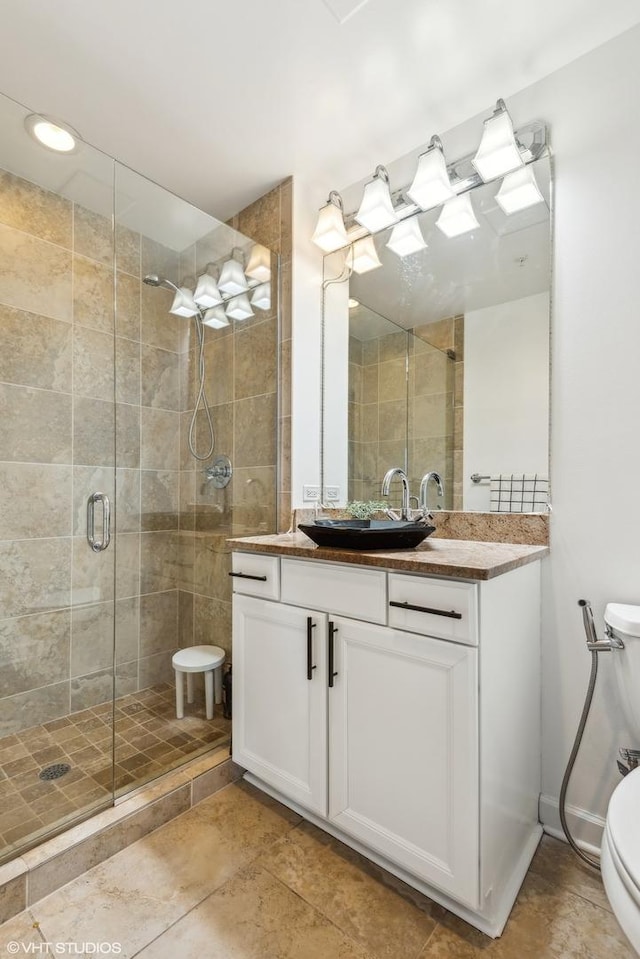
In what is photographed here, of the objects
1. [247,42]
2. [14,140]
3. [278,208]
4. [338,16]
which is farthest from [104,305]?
[338,16]

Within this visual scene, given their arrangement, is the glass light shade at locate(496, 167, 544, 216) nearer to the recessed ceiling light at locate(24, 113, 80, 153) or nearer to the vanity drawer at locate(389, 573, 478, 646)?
the vanity drawer at locate(389, 573, 478, 646)

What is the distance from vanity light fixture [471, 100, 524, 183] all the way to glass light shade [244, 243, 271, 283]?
0.94 metres

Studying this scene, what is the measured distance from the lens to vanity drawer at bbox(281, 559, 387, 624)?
4.10 feet

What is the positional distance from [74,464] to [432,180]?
1924 millimetres

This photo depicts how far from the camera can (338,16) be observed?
4.31 feet

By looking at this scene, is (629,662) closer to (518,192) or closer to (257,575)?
(257,575)

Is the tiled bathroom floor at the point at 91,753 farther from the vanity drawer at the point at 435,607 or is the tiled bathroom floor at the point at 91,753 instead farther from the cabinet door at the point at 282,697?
the vanity drawer at the point at 435,607

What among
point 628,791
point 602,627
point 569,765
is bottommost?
point 569,765

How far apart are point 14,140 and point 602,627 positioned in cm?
272

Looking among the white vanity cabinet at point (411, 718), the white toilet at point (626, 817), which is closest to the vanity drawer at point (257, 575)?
the white vanity cabinet at point (411, 718)

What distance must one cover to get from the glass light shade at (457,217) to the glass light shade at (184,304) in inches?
45.8

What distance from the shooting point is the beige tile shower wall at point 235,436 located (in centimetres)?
203

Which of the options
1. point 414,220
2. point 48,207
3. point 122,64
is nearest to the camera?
point 122,64

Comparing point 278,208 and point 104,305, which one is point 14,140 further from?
point 278,208
